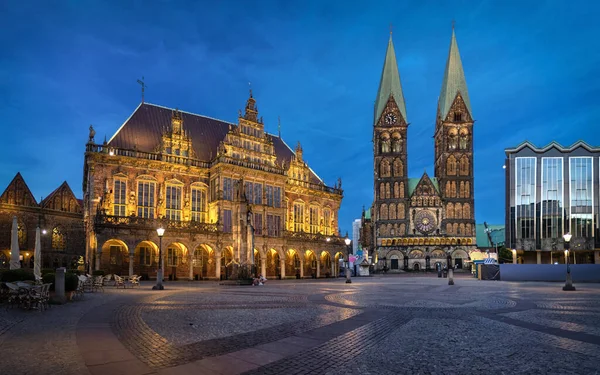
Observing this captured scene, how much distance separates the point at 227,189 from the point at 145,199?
858 centimetres

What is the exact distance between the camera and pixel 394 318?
45.3 ft

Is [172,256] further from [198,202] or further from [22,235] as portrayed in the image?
[22,235]

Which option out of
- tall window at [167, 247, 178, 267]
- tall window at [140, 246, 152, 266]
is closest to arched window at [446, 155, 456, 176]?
tall window at [167, 247, 178, 267]

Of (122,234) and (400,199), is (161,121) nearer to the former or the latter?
(122,234)

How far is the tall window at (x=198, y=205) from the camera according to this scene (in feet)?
162

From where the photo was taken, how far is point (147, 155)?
1828 inches

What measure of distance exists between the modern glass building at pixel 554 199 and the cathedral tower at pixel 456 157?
19.3 metres

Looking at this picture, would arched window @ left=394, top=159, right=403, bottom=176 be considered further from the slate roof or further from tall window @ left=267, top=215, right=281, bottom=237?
tall window @ left=267, top=215, right=281, bottom=237

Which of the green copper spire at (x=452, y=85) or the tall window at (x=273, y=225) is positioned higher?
the green copper spire at (x=452, y=85)

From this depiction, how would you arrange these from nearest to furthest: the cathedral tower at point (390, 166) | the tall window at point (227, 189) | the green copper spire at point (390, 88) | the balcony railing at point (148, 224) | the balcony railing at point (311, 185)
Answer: the balcony railing at point (148, 224)
the tall window at point (227, 189)
the balcony railing at point (311, 185)
the cathedral tower at point (390, 166)
the green copper spire at point (390, 88)

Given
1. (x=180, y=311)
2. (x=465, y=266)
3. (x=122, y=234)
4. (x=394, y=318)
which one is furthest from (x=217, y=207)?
(x=465, y=266)

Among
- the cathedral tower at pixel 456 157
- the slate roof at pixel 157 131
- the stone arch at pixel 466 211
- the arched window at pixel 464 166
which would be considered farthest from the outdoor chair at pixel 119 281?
the arched window at pixel 464 166

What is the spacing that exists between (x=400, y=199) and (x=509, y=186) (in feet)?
82.5

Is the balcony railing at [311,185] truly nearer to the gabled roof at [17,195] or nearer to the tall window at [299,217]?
the tall window at [299,217]
